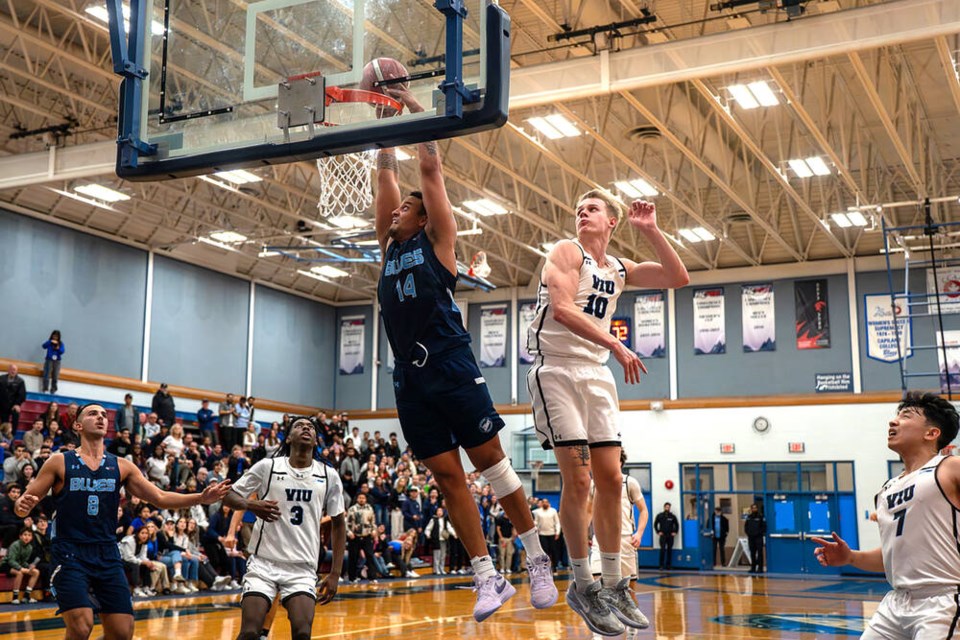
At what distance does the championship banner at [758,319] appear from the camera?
30141mm

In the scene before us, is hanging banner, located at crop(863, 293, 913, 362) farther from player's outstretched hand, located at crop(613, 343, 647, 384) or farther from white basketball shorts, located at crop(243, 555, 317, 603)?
player's outstretched hand, located at crop(613, 343, 647, 384)

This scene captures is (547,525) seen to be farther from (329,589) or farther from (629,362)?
(629,362)

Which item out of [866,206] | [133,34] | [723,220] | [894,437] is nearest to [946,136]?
[866,206]

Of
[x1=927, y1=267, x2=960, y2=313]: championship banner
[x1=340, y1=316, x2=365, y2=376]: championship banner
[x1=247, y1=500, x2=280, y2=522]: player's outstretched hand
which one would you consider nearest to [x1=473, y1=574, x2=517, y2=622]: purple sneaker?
[x1=247, y1=500, x2=280, y2=522]: player's outstretched hand

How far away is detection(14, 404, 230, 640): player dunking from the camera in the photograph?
6.77 meters

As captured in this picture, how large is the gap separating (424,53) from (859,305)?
26.2 meters

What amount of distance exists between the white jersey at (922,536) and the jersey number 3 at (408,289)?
287 cm

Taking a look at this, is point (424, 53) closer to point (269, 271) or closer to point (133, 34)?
point (133, 34)

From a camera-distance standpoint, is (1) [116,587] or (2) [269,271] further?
(2) [269,271]

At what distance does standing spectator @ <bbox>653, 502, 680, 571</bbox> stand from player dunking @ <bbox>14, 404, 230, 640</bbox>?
77.1 ft

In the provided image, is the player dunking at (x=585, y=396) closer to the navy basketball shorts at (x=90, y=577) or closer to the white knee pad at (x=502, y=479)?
the white knee pad at (x=502, y=479)

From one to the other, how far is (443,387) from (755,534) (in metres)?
24.9

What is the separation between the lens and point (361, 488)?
21.9 metres

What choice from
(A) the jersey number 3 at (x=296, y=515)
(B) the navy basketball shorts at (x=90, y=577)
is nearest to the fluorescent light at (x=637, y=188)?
(A) the jersey number 3 at (x=296, y=515)
